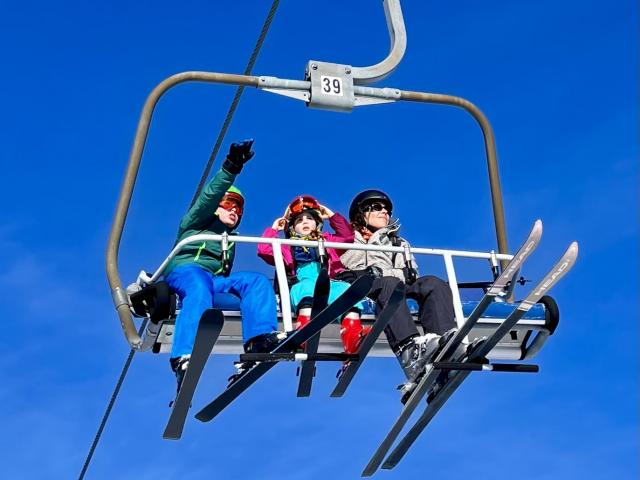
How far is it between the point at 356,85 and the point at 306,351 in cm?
177

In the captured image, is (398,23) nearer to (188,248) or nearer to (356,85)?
(356,85)

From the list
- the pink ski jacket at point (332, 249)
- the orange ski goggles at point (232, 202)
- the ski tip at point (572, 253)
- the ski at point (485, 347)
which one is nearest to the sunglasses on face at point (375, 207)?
the pink ski jacket at point (332, 249)

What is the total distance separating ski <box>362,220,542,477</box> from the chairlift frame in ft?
5.20

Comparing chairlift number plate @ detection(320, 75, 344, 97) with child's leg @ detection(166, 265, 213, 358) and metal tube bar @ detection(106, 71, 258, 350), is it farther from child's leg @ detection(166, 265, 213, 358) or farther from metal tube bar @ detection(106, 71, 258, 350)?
child's leg @ detection(166, 265, 213, 358)

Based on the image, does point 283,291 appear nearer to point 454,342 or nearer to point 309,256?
point 309,256

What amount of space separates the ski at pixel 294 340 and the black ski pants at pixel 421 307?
32.0 inches

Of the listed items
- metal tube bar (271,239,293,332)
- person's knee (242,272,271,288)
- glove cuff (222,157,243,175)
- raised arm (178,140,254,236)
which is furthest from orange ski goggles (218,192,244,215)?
metal tube bar (271,239,293,332)

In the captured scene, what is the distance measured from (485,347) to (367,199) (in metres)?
2.13

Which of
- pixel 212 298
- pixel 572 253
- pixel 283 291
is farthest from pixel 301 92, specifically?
pixel 572 253

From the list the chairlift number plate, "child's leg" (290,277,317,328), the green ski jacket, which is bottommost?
"child's leg" (290,277,317,328)

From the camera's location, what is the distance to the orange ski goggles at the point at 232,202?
8586mm

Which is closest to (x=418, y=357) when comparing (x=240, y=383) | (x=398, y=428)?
(x=398, y=428)

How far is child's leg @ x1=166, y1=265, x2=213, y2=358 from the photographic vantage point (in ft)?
24.1

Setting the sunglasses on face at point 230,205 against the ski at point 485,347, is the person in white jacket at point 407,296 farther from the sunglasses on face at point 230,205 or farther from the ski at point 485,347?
the sunglasses on face at point 230,205
